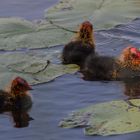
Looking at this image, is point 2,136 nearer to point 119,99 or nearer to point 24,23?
point 119,99

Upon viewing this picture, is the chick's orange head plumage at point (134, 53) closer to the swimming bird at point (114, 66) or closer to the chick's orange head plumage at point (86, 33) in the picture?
the swimming bird at point (114, 66)

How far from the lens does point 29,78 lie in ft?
33.5

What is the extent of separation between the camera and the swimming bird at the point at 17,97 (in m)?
9.38

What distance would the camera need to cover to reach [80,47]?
1127 centimetres

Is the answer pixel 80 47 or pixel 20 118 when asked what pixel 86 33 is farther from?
pixel 20 118

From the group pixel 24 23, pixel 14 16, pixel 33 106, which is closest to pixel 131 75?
pixel 33 106

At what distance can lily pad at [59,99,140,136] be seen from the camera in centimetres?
827

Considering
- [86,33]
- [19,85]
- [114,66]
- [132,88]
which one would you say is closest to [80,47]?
[86,33]

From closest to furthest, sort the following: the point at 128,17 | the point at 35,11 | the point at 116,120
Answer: the point at 116,120
the point at 128,17
the point at 35,11

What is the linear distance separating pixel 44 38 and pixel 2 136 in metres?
3.55

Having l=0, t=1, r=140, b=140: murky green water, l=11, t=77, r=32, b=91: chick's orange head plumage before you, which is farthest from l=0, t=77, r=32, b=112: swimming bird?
l=0, t=1, r=140, b=140: murky green water

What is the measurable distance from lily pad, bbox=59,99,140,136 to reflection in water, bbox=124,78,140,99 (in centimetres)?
71

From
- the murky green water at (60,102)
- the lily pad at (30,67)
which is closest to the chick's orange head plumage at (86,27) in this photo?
the murky green water at (60,102)

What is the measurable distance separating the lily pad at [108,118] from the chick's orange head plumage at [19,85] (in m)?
0.87
